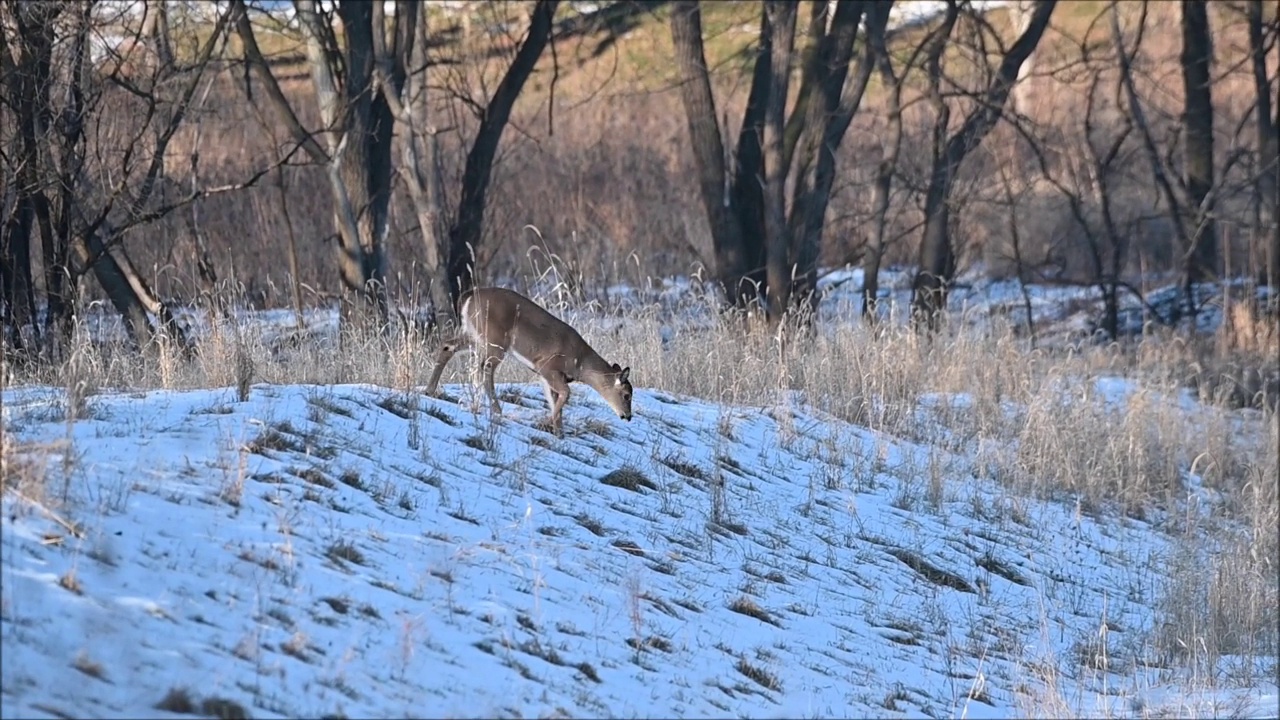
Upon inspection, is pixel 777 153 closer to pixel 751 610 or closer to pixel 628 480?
pixel 628 480

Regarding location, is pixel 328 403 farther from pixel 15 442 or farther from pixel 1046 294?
pixel 1046 294

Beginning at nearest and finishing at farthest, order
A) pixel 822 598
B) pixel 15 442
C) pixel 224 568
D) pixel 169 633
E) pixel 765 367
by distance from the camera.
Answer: pixel 169 633 < pixel 224 568 < pixel 15 442 < pixel 822 598 < pixel 765 367

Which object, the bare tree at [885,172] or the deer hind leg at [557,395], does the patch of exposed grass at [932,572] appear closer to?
the deer hind leg at [557,395]

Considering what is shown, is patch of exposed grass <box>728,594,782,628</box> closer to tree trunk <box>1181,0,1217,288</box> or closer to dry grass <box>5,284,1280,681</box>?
dry grass <box>5,284,1280,681</box>

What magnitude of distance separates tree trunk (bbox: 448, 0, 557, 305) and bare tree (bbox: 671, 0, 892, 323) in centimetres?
168

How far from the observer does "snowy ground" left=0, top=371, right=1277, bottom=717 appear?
4.98 meters

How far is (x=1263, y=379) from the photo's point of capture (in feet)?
52.3

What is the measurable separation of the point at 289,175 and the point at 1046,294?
10698mm

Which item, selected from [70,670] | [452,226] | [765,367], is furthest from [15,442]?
[452,226]

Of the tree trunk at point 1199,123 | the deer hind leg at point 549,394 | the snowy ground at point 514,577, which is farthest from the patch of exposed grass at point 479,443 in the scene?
the tree trunk at point 1199,123

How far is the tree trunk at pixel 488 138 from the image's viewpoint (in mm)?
16000

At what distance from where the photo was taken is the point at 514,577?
6.36 metres

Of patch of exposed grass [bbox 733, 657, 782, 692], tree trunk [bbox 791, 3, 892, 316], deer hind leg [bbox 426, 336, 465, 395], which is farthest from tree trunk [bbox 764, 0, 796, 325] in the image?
patch of exposed grass [bbox 733, 657, 782, 692]

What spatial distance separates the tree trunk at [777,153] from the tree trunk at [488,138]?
239 centimetres
